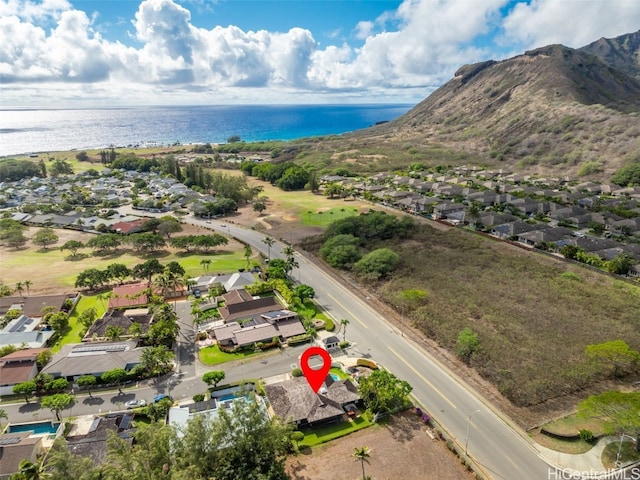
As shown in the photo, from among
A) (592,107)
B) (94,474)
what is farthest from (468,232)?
(592,107)

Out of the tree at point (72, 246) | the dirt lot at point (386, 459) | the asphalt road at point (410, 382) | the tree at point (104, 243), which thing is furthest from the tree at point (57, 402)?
the tree at point (72, 246)

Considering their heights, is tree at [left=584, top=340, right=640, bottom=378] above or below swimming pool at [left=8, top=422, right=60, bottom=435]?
above

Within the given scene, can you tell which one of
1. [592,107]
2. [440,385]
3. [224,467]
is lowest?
[440,385]

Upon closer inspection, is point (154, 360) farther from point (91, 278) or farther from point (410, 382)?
point (410, 382)

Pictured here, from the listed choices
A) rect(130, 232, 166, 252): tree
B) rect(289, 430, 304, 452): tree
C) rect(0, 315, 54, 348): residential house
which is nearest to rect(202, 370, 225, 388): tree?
rect(289, 430, 304, 452): tree

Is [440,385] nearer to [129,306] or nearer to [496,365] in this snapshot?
[496,365]

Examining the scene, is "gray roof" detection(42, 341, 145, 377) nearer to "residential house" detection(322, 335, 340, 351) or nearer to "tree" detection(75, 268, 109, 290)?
"tree" detection(75, 268, 109, 290)
